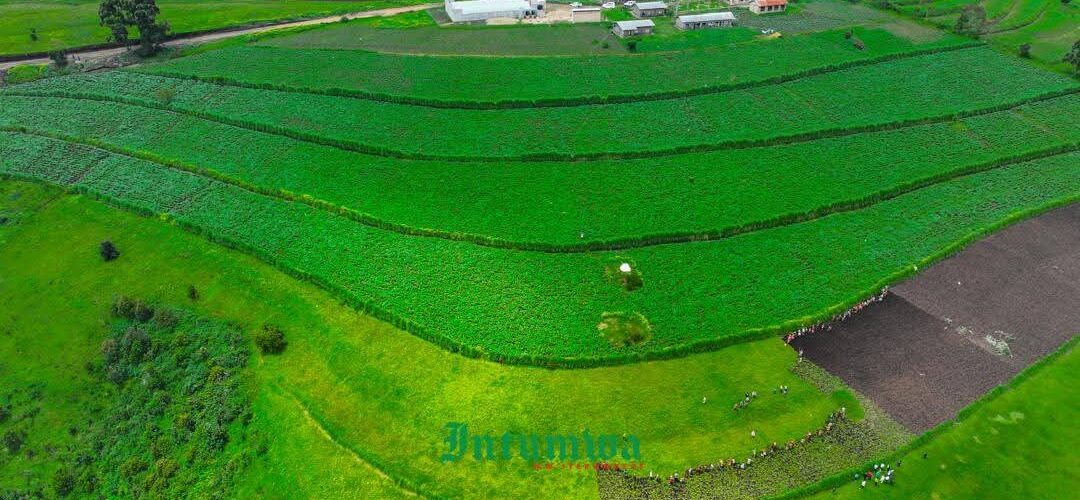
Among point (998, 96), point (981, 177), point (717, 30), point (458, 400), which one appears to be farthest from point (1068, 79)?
point (458, 400)

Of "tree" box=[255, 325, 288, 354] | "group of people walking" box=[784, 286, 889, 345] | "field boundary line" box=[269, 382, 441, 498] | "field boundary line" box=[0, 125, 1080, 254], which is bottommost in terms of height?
"field boundary line" box=[269, 382, 441, 498]

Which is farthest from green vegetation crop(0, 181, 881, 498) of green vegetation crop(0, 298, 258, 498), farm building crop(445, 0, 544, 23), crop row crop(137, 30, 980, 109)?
farm building crop(445, 0, 544, 23)

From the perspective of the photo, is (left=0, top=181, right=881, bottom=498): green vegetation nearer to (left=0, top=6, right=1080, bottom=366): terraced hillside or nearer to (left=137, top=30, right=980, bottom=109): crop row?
(left=0, top=6, right=1080, bottom=366): terraced hillside

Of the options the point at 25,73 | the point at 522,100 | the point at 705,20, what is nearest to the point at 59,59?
the point at 25,73

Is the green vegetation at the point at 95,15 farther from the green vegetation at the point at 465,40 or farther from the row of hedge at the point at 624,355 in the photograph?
the row of hedge at the point at 624,355

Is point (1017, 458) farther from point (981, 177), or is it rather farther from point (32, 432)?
point (32, 432)

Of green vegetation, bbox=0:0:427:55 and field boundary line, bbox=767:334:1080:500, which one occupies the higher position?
green vegetation, bbox=0:0:427:55
